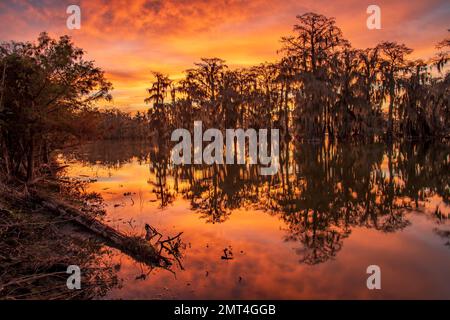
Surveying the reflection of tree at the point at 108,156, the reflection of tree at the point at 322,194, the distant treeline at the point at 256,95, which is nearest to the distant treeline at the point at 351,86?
the distant treeline at the point at 256,95

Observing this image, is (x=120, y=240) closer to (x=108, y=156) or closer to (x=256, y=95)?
(x=108, y=156)

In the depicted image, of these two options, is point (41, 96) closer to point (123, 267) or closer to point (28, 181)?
point (28, 181)

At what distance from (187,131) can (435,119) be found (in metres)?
40.2

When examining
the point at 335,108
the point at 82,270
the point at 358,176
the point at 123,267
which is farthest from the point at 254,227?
the point at 335,108

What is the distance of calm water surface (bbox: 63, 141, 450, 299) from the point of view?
17.2 feet

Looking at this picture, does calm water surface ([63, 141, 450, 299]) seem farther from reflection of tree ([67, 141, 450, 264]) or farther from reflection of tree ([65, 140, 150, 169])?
reflection of tree ([65, 140, 150, 169])

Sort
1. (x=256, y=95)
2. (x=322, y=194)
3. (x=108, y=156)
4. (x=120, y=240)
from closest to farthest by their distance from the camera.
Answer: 1. (x=120, y=240)
2. (x=322, y=194)
3. (x=108, y=156)
4. (x=256, y=95)

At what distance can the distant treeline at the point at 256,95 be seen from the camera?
12109 millimetres

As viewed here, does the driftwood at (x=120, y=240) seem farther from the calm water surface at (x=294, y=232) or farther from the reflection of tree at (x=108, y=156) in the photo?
the reflection of tree at (x=108, y=156)

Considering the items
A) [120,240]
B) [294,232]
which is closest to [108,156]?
[120,240]

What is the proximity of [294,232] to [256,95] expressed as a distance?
158ft

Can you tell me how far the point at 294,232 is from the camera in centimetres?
800

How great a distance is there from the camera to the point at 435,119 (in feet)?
134

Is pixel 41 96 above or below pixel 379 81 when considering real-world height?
below
